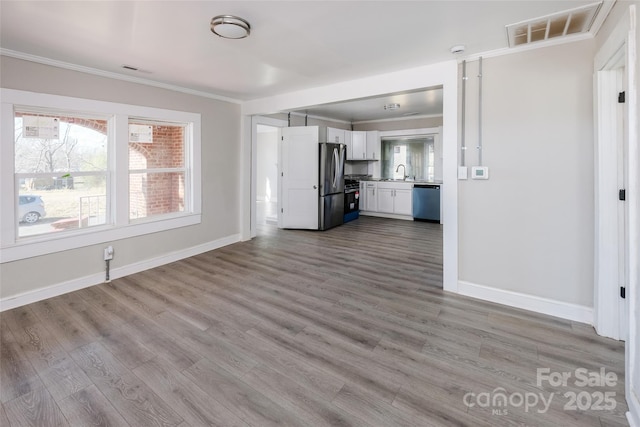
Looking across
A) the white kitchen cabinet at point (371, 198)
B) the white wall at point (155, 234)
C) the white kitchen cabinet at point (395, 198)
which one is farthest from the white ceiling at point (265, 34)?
the white kitchen cabinet at point (371, 198)

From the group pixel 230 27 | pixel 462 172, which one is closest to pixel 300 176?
pixel 462 172

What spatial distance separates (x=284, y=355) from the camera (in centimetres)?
220

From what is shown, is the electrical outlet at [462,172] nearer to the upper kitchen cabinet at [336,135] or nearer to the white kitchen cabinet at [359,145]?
the upper kitchen cabinet at [336,135]

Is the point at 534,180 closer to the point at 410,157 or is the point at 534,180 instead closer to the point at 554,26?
the point at 554,26

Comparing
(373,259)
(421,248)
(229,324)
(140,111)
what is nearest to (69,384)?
(229,324)

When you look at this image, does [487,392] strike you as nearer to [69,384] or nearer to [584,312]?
[584,312]

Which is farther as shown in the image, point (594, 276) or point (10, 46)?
point (10, 46)

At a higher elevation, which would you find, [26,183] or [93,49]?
[93,49]

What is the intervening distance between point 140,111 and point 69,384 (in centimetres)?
317

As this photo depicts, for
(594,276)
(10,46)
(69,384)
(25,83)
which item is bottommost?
(69,384)

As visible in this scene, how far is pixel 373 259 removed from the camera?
4469 millimetres

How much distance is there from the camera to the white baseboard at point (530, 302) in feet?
8.67

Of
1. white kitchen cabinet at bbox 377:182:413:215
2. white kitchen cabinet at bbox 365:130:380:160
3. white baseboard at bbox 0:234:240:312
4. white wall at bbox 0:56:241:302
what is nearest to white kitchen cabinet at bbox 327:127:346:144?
white kitchen cabinet at bbox 365:130:380:160

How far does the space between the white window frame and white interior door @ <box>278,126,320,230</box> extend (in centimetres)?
211
